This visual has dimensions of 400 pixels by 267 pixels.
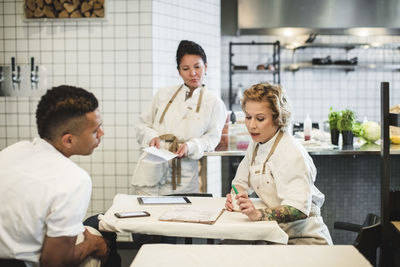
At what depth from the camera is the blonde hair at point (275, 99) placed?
2303mm

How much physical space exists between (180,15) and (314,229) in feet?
9.73

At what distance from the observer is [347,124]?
147 inches

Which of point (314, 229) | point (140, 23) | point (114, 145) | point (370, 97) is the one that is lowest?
point (314, 229)

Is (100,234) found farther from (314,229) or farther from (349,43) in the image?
(349,43)

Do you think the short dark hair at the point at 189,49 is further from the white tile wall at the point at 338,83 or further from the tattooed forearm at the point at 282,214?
the white tile wall at the point at 338,83

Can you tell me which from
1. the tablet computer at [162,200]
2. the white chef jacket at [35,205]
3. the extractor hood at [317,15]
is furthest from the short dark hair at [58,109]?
the extractor hood at [317,15]

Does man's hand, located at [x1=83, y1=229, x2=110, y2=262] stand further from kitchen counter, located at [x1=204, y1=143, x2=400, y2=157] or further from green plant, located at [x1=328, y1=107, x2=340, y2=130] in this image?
green plant, located at [x1=328, y1=107, x2=340, y2=130]

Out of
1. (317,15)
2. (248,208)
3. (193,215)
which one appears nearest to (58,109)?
(193,215)

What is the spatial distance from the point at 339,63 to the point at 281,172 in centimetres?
499

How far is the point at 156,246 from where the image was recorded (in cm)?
170

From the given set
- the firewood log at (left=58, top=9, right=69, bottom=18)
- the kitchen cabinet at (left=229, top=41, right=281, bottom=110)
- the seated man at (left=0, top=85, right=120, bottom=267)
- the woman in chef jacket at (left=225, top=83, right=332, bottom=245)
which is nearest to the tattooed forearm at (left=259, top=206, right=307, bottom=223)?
the woman in chef jacket at (left=225, top=83, right=332, bottom=245)

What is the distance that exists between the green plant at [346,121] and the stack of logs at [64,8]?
2.35 m

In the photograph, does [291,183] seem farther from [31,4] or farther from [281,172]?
[31,4]

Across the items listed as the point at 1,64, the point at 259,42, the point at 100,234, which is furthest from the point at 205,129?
the point at 259,42
